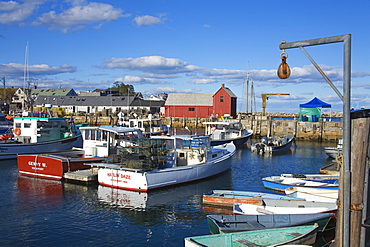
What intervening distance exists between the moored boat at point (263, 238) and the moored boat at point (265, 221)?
0.49 metres

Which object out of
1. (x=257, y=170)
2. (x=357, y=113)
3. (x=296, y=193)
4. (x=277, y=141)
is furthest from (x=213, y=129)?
(x=357, y=113)

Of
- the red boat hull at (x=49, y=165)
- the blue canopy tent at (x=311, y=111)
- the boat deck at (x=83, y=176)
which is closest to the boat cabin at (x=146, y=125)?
the red boat hull at (x=49, y=165)

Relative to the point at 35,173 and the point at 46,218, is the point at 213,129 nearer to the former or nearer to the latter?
the point at 35,173

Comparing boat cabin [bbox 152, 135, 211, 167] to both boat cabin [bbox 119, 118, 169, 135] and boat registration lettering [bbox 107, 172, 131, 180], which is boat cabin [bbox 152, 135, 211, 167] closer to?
boat registration lettering [bbox 107, 172, 131, 180]

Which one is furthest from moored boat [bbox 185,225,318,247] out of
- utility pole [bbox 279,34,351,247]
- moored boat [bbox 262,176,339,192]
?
moored boat [bbox 262,176,339,192]

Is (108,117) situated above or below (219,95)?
below

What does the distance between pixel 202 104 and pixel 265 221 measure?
5909 cm

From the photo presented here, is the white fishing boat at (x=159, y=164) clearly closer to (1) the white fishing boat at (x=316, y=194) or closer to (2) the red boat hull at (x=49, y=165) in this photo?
(2) the red boat hull at (x=49, y=165)

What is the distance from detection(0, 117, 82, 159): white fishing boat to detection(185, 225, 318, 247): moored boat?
22.4m

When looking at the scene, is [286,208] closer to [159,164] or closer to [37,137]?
[159,164]

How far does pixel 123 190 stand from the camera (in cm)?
1906

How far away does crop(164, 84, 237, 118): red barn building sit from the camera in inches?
2677

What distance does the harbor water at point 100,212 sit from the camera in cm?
1259

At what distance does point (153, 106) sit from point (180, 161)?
2558 inches
